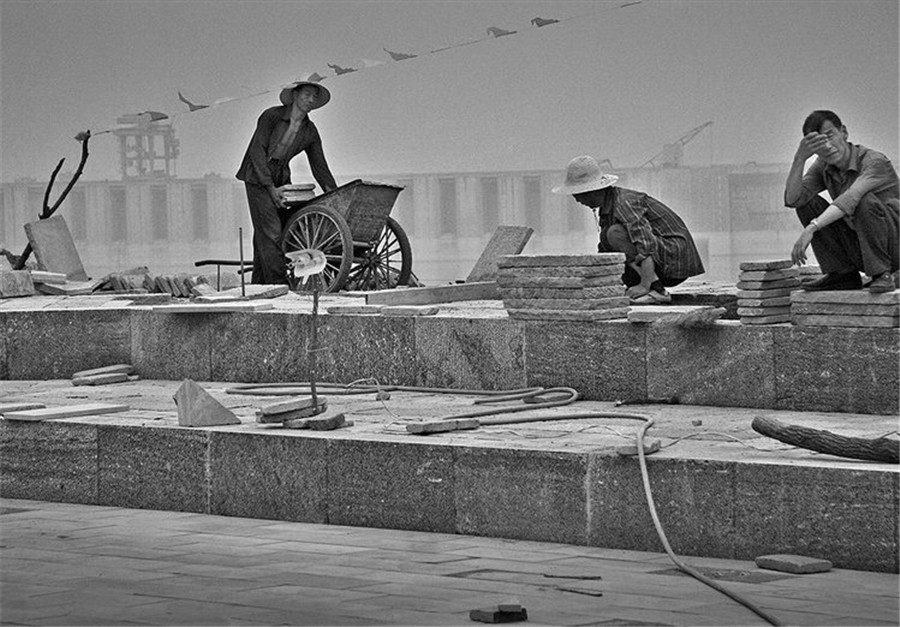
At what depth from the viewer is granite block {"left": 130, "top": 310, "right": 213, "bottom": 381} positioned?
1070 cm

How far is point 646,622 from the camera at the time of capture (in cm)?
523

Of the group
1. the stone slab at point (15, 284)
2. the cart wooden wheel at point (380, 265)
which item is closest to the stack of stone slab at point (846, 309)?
the cart wooden wheel at point (380, 265)

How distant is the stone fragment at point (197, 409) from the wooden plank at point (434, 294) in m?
2.89

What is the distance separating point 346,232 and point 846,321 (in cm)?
556

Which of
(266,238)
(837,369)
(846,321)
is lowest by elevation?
(837,369)

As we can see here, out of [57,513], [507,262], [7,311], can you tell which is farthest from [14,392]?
[507,262]

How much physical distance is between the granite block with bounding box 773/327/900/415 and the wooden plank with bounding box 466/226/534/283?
5333 mm

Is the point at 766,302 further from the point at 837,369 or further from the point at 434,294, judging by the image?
the point at 434,294

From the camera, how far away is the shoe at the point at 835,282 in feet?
27.0

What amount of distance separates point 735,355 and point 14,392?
4550mm

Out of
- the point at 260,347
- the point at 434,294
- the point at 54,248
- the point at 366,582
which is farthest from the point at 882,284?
the point at 54,248

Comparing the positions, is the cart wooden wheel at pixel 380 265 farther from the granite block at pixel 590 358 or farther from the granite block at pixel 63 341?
the granite block at pixel 590 358

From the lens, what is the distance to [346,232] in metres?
12.8

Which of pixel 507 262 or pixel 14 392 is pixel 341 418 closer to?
pixel 507 262
